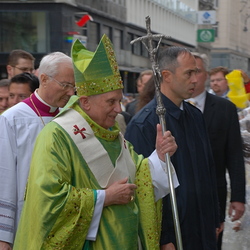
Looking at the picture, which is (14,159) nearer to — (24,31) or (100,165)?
(100,165)

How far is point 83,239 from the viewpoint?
322 cm

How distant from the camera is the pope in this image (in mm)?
3125

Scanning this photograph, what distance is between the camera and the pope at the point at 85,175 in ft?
10.3

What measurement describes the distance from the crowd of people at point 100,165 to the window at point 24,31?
2179 cm

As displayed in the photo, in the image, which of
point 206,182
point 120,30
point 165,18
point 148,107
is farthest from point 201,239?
point 165,18

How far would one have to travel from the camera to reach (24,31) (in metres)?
26.5

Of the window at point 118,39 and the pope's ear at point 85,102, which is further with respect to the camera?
the window at point 118,39

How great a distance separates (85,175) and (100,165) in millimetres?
109

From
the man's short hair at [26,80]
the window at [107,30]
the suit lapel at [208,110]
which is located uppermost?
the window at [107,30]

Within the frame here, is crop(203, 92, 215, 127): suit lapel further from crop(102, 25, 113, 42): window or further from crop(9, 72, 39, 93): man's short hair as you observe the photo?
crop(102, 25, 113, 42): window

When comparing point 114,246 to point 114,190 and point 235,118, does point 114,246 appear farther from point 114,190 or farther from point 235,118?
point 235,118

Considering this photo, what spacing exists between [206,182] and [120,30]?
31281mm

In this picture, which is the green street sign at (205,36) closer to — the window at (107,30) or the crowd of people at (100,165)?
the window at (107,30)

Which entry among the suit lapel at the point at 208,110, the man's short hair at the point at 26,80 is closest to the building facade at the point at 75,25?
the suit lapel at the point at 208,110
